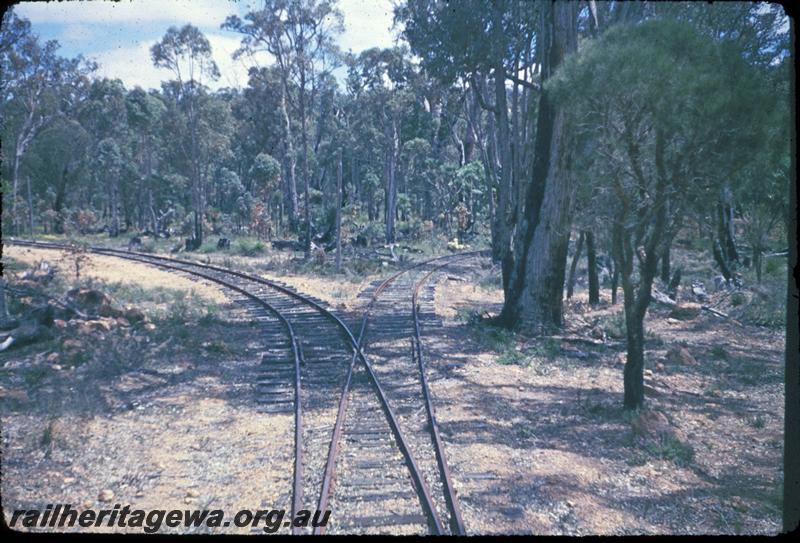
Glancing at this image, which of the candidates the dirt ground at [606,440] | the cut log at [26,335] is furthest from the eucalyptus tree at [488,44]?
the cut log at [26,335]

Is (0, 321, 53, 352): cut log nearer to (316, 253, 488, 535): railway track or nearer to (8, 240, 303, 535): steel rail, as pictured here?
(8, 240, 303, 535): steel rail

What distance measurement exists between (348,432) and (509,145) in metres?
13.9

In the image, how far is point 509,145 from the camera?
1903 cm

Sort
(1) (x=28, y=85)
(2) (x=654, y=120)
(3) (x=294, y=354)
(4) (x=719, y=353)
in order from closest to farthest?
(2) (x=654, y=120)
(3) (x=294, y=354)
(4) (x=719, y=353)
(1) (x=28, y=85)

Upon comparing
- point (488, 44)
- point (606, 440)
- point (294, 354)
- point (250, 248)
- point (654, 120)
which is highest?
point (488, 44)

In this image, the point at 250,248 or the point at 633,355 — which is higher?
the point at 250,248

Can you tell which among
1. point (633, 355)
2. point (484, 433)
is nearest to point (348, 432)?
point (484, 433)

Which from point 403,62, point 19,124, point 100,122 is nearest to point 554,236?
point 403,62

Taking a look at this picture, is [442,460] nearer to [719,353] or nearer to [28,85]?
[719,353]

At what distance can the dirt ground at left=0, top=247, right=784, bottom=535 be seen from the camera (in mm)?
5660

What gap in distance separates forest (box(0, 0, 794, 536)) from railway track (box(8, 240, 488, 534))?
361 cm

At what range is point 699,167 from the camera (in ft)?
23.5

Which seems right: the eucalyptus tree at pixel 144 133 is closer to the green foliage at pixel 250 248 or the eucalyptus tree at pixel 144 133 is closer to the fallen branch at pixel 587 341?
the green foliage at pixel 250 248
